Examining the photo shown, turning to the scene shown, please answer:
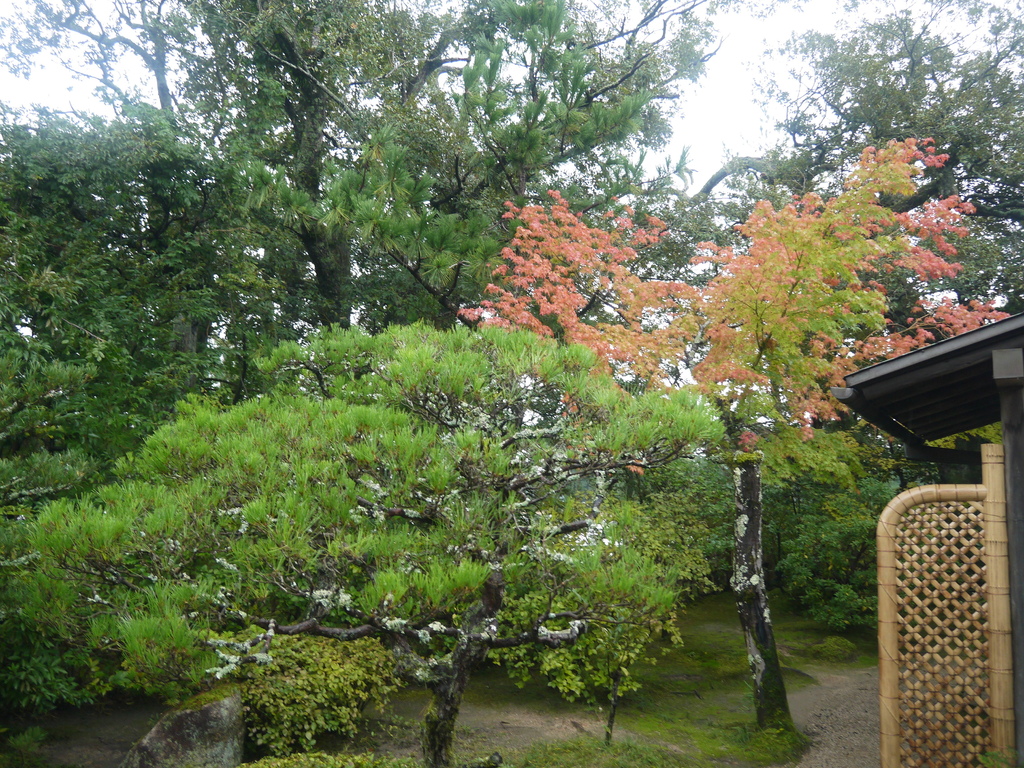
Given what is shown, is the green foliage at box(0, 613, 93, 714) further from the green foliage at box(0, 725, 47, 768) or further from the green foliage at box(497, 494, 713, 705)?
the green foliage at box(497, 494, 713, 705)

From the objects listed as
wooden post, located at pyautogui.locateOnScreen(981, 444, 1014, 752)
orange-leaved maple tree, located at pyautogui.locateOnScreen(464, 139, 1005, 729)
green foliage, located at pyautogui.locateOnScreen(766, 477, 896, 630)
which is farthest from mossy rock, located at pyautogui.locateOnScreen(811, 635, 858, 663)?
wooden post, located at pyautogui.locateOnScreen(981, 444, 1014, 752)

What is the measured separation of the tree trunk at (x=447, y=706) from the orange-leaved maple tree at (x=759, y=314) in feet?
9.12

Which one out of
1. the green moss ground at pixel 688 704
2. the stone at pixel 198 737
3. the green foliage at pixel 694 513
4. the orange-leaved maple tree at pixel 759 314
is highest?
the orange-leaved maple tree at pixel 759 314

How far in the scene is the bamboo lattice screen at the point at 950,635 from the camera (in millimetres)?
3652

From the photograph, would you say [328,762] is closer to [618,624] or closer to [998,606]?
[618,624]

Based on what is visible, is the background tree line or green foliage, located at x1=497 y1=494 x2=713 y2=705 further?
the background tree line

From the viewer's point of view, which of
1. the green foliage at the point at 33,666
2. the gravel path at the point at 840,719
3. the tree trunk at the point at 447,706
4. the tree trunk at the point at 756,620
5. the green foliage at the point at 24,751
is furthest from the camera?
the tree trunk at the point at 756,620

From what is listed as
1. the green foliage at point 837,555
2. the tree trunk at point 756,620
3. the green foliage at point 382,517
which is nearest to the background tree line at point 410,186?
the green foliage at point 837,555

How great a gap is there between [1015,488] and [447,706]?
10.9ft

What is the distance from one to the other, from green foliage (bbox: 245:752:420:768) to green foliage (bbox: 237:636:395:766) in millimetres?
645

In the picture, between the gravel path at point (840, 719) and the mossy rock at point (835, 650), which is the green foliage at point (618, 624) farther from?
the mossy rock at point (835, 650)

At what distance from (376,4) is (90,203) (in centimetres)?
562

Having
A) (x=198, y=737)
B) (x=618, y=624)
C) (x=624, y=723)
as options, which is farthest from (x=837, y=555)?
(x=198, y=737)

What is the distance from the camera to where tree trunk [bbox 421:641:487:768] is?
3.90 metres
